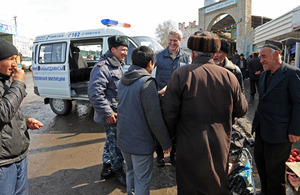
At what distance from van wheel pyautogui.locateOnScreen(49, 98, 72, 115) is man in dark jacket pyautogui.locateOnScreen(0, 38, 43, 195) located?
515 cm

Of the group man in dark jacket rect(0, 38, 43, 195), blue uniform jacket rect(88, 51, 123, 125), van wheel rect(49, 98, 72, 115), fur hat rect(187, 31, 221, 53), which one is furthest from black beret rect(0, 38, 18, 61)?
van wheel rect(49, 98, 72, 115)

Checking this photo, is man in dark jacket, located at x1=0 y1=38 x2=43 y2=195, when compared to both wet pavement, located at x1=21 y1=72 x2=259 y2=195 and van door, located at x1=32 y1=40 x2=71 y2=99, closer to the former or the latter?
wet pavement, located at x1=21 y1=72 x2=259 y2=195

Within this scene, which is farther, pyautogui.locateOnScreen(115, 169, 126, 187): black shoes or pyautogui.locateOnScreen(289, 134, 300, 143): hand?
pyautogui.locateOnScreen(115, 169, 126, 187): black shoes

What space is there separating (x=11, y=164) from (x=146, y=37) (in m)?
4.82

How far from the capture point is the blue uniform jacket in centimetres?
271

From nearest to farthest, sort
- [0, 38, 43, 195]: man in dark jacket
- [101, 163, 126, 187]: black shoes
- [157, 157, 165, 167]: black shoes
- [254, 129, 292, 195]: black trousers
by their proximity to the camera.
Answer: [0, 38, 43, 195]: man in dark jacket < [254, 129, 292, 195]: black trousers < [101, 163, 126, 187]: black shoes < [157, 157, 165, 167]: black shoes

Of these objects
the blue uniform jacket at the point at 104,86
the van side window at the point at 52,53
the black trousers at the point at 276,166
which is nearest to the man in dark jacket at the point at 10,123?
the blue uniform jacket at the point at 104,86

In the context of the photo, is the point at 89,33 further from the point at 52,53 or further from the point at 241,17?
the point at 241,17

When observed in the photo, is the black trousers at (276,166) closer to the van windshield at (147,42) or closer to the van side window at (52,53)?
the van windshield at (147,42)

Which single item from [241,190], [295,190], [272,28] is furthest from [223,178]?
[272,28]

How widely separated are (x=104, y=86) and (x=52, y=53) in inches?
180

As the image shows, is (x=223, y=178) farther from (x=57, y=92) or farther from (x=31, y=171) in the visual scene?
(x=57, y=92)

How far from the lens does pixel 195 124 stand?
5.49 feet

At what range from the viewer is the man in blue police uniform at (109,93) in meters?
2.72
